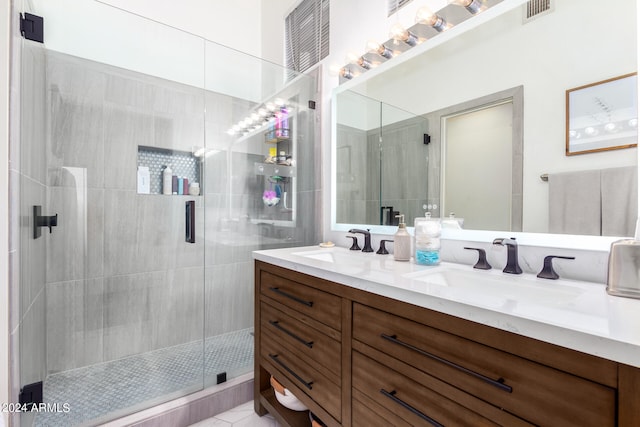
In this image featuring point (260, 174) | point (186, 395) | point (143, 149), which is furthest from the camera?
point (260, 174)

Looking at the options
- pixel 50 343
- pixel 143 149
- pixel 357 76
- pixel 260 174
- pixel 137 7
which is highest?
pixel 137 7

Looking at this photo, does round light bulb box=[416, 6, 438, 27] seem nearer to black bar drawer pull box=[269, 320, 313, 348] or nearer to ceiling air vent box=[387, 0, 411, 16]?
ceiling air vent box=[387, 0, 411, 16]

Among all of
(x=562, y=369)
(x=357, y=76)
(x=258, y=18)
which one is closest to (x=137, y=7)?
(x=258, y=18)

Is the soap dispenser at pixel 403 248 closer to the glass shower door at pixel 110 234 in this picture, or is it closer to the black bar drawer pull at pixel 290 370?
the black bar drawer pull at pixel 290 370

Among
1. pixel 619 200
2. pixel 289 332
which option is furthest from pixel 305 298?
pixel 619 200

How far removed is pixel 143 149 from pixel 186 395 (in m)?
1.66

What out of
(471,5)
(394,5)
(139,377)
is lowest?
(139,377)

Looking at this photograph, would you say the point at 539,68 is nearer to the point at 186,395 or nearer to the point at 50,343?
the point at 186,395

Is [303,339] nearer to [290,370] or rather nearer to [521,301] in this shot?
[290,370]

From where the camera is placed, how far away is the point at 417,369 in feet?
2.68

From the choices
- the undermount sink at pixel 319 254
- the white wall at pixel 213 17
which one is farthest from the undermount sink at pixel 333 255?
the white wall at pixel 213 17

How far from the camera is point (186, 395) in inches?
67.1

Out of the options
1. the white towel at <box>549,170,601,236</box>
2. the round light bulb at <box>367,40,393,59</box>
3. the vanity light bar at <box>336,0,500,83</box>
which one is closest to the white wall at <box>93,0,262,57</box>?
the vanity light bar at <box>336,0,500,83</box>

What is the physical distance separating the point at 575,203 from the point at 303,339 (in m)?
1.14
